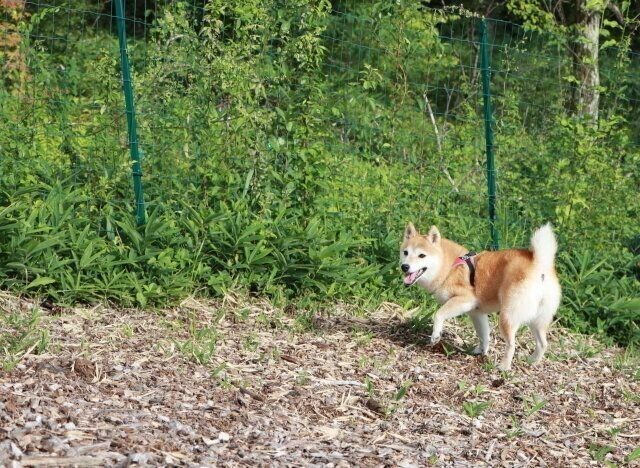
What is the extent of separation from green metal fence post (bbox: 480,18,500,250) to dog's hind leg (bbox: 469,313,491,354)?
62.1 inches

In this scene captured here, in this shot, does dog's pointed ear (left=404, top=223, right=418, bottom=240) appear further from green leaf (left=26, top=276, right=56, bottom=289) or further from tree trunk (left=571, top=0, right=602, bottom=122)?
green leaf (left=26, top=276, right=56, bottom=289)

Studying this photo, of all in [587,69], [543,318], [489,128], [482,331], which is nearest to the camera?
[543,318]

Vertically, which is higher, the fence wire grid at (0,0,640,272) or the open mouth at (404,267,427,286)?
the fence wire grid at (0,0,640,272)

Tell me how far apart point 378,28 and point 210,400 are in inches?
159

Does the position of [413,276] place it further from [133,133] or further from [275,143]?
[133,133]

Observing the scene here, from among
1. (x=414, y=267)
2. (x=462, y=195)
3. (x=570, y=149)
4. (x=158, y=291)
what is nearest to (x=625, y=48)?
(x=570, y=149)

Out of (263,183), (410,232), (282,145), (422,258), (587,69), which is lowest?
(422,258)

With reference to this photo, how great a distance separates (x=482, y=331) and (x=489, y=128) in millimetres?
2184

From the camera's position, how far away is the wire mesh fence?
284 inches

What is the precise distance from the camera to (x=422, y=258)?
671 centimetres

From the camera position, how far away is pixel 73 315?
20.5 feet

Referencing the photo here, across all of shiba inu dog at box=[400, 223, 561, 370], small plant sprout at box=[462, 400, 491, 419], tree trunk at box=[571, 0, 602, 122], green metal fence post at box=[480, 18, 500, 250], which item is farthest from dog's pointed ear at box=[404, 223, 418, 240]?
tree trunk at box=[571, 0, 602, 122]

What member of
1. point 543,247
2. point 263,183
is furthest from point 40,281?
point 543,247

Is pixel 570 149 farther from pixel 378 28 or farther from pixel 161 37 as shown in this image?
pixel 161 37
